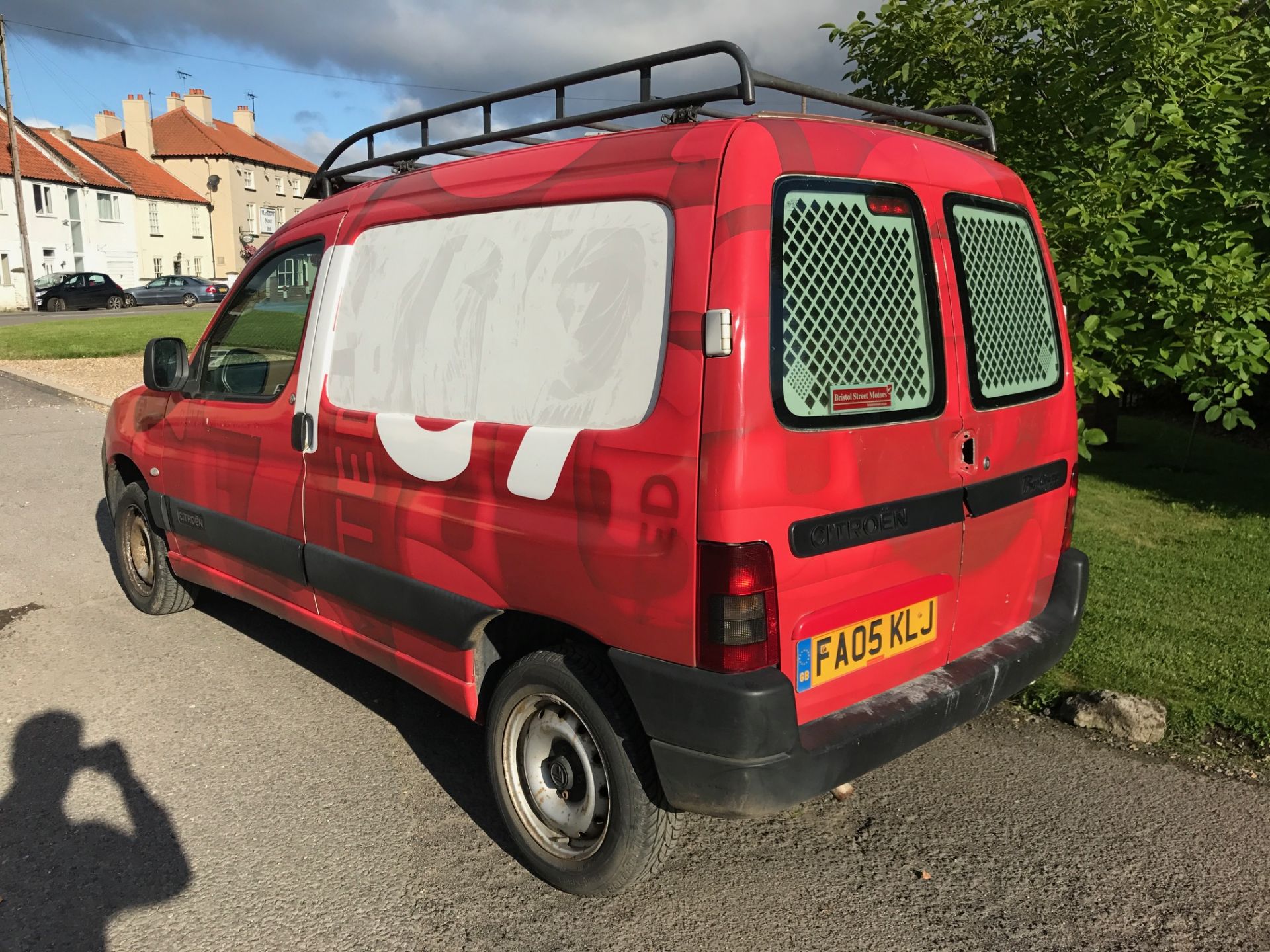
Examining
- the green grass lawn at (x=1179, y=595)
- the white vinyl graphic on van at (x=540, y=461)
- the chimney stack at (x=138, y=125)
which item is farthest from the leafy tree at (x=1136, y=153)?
the chimney stack at (x=138, y=125)

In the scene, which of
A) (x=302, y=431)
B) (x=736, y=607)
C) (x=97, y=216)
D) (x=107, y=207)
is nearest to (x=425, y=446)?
(x=302, y=431)

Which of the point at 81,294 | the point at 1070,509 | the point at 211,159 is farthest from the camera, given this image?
the point at 211,159

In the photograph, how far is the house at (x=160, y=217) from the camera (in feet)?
173

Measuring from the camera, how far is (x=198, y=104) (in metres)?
62.0

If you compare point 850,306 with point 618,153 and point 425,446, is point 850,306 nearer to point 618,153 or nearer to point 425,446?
point 618,153

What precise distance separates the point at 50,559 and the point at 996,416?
A: 6083 mm

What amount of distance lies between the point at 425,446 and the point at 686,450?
1.11 m

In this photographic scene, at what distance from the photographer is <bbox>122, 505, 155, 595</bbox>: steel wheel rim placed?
17.7ft

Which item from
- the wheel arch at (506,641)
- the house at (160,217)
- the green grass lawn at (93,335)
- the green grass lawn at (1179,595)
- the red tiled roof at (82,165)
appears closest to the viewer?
the wheel arch at (506,641)

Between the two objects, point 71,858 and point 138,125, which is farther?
point 138,125

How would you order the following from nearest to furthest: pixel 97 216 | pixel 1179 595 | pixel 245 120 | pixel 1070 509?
pixel 1070 509, pixel 1179 595, pixel 97 216, pixel 245 120

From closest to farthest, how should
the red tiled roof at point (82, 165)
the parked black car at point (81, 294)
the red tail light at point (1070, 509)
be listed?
the red tail light at point (1070, 509) < the parked black car at point (81, 294) < the red tiled roof at point (82, 165)

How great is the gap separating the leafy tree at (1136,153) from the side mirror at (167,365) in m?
4.53

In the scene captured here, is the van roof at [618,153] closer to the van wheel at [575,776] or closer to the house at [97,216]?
the van wheel at [575,776]
